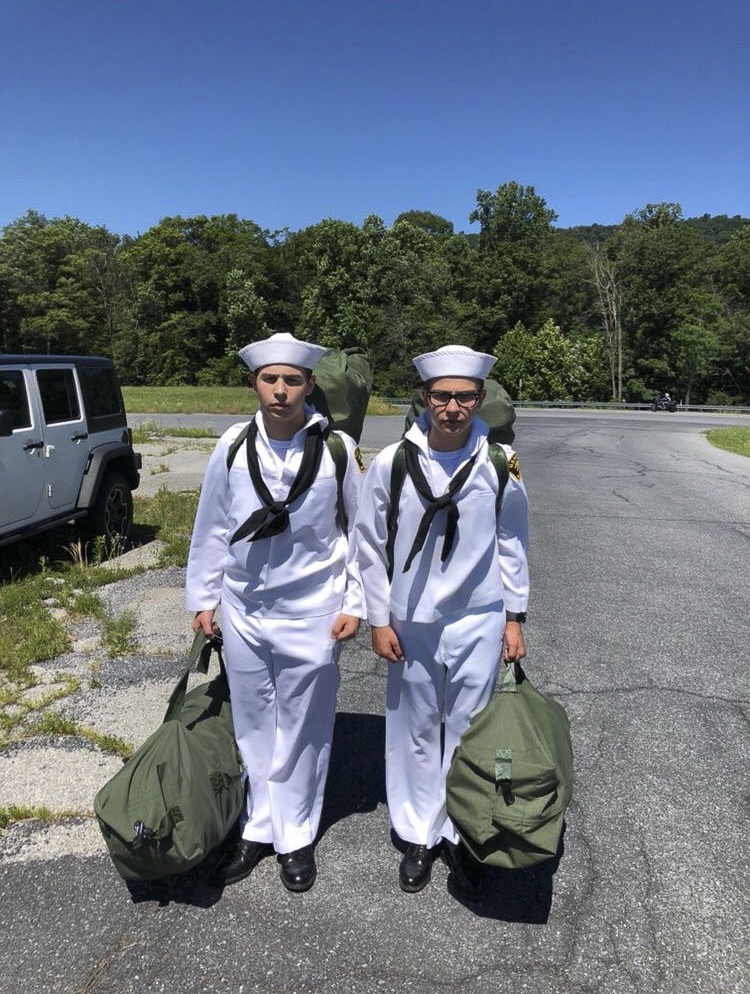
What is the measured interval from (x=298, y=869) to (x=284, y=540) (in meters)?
1.28

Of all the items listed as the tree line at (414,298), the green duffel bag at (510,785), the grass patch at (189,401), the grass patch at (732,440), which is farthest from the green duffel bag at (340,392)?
the tree line at (414,298)

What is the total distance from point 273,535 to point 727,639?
13.9 ft

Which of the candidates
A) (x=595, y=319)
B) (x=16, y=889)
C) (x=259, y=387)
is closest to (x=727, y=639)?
(x=259, y=387)

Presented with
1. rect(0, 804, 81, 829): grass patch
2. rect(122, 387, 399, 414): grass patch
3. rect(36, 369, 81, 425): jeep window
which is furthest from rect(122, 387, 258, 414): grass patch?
rect(0, 804, 81, 829): grass patch

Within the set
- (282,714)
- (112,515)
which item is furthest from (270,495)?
(112,515)

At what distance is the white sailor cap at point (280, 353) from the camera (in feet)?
7.88

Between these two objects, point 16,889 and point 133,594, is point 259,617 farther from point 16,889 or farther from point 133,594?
point 133,594

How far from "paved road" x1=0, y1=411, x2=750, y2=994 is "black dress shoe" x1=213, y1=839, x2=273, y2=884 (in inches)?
1.5

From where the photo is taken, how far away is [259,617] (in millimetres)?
2551

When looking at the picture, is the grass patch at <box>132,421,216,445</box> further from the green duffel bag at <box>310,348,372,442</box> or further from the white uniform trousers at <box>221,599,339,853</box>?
the white uniform trousers at <box>221,599,339,853</box>

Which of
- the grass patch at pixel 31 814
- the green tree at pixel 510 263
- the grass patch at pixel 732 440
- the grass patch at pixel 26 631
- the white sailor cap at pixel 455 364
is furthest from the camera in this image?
the green tree at pixel 510 263

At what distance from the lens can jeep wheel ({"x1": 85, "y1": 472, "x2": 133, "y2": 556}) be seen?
7293mm

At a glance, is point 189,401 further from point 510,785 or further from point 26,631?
point 510,785

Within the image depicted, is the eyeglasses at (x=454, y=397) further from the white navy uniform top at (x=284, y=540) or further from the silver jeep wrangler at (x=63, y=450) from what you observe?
the silver jeep wrangler at (x=63, y=450)
